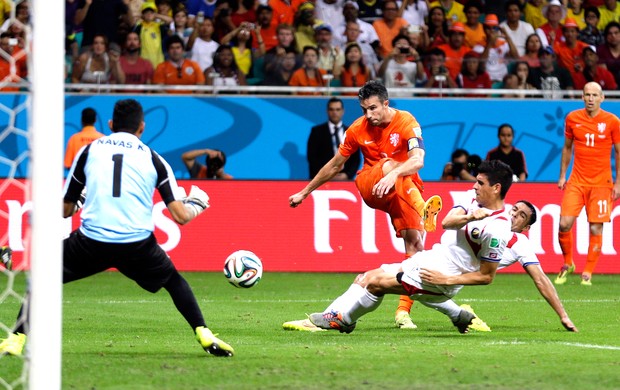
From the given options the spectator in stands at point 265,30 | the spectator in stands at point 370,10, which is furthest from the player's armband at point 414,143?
the spectator in stands at point 370,10

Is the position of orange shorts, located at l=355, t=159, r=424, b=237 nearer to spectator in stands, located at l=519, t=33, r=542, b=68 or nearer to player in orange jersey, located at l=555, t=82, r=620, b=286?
player in orange jersey, located at l=555, t=82, r=620, b=286

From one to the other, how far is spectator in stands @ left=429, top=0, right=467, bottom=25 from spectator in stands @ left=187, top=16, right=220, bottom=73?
4032 millimetres

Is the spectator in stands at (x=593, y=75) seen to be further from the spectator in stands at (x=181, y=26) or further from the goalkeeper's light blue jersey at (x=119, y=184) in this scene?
the goalkeeper's light blue jersey at (x=119, y=184)

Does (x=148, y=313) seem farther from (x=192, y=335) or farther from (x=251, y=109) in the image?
(x=251, y=109)

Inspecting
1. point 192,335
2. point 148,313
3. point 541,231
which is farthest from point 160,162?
point 541,231

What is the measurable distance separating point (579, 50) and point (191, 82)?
6.42 m

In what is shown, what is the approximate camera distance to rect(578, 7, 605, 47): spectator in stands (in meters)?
20.0

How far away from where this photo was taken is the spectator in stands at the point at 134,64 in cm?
1794

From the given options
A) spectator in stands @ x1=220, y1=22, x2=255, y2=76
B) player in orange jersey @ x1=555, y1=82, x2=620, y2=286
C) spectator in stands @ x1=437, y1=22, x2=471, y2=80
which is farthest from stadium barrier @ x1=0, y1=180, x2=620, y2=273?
spectator in stands @ x1=437, y1=22, x2=471, y2=80

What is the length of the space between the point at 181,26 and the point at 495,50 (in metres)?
5.17

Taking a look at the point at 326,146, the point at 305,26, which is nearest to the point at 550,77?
the point at 305,26

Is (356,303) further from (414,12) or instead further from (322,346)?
(414,12)

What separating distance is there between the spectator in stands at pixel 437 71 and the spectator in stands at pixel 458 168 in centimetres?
122

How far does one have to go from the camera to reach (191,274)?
15.4 m
